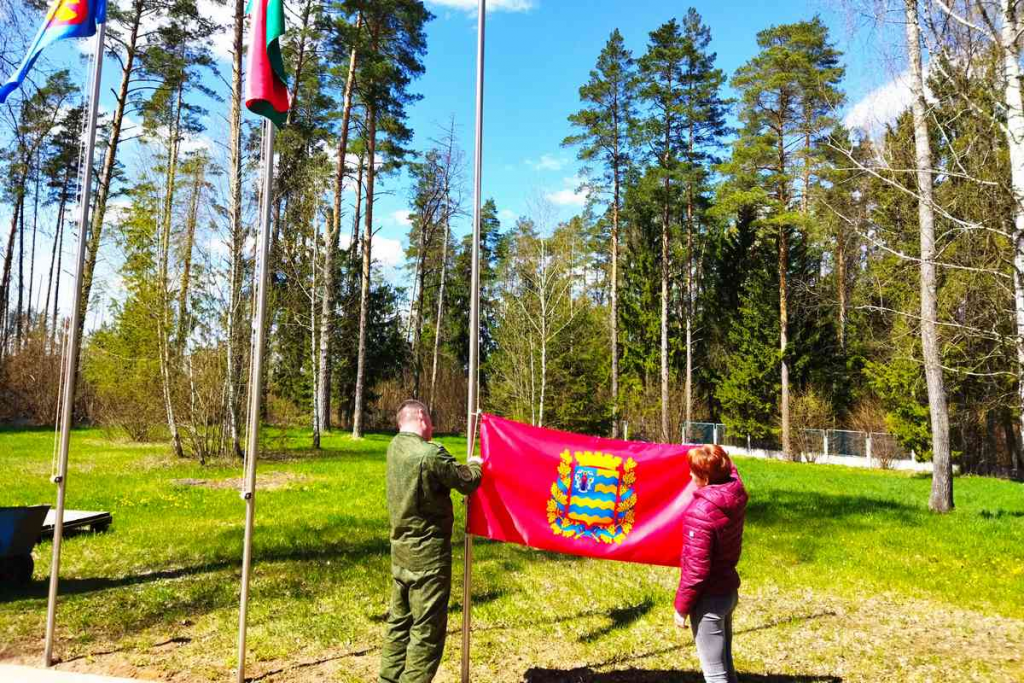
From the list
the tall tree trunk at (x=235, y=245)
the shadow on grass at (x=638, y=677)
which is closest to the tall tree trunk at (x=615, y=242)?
the tall tree trunk at (x=235, y=245)

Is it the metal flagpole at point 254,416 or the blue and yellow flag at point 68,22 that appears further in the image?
the blue and yellow flag at point 68,22

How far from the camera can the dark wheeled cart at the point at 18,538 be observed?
640cm

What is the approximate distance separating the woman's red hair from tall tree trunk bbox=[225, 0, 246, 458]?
15419 millimetres

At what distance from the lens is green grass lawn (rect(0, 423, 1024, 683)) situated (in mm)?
5402

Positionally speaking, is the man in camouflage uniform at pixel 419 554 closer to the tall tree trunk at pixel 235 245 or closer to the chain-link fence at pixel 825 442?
the tall tree trunk at pixel 235 245

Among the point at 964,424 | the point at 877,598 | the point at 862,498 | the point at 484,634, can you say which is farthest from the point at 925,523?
the point at 964,424

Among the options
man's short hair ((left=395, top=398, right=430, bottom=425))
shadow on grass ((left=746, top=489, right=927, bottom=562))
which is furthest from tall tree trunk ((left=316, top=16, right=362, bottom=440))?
man's short hair ((left=395, top=398, right=430, bottom=425))

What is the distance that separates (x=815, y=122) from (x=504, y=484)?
94.9ft

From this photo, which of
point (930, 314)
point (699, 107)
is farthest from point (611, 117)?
point (930, 314)

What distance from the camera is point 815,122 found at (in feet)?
94.1

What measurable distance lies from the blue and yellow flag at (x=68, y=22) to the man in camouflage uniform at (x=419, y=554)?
453 centimetres

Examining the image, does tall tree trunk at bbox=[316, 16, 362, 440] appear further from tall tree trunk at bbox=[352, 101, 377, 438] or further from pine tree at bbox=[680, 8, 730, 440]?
pine tree at bbox=[680, 8, 730, 440]

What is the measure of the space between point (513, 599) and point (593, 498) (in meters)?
2.50

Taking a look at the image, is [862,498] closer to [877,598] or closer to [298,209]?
[877,598]
